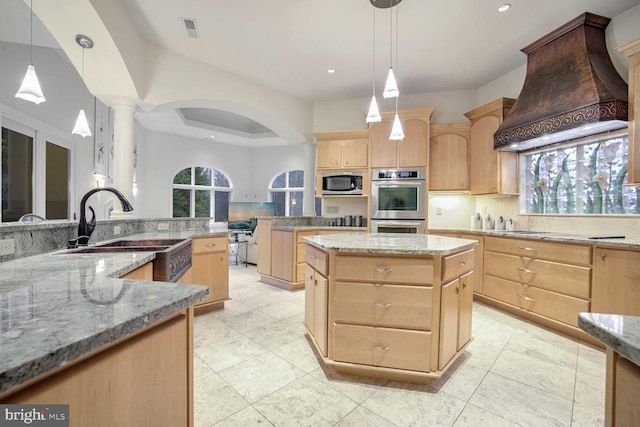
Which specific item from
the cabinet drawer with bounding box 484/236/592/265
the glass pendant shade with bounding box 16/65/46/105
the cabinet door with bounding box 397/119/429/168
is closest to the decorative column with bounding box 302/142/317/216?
the cabinet door with bounding box 397/119/429/168

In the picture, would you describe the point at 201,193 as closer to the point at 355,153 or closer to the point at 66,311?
the point at 355,153

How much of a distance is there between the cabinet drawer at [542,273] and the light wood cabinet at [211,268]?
9.83 ft

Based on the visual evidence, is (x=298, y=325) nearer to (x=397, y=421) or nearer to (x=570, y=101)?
(x=397, y=421)

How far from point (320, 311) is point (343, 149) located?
2.97 m

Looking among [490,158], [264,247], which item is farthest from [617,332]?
[264,247]

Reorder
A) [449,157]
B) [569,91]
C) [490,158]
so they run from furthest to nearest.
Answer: [449,157]
[490,158]
[569,91]

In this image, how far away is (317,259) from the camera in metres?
2.06

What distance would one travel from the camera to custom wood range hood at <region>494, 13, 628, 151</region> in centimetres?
236

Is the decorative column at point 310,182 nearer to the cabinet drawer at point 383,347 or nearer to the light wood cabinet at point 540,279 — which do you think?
the light wood cabinet at point 540,279

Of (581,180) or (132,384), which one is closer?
(132,384)

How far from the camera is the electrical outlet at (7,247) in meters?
1.30

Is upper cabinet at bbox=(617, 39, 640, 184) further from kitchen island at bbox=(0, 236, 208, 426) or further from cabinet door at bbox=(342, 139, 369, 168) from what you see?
kitchen island at bbox=(0, 236, 208, 426)

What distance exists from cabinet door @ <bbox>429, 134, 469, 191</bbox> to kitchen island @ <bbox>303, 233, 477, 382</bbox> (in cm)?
234

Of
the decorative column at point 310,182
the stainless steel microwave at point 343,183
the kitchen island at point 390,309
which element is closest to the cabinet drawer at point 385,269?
the kitchen island at point 390,309
